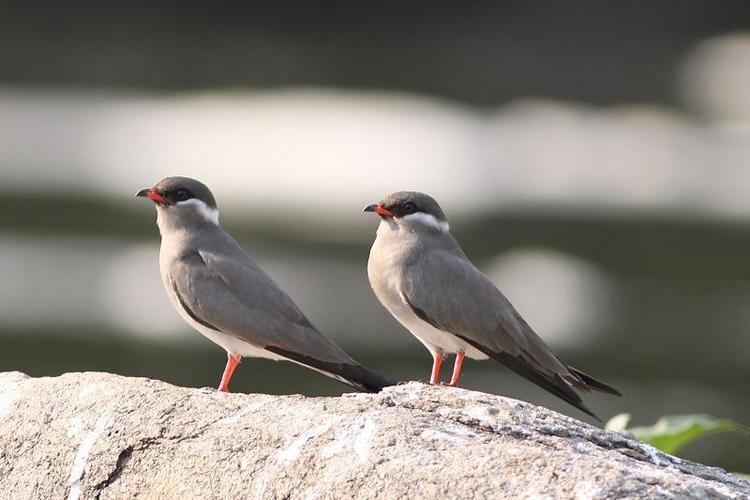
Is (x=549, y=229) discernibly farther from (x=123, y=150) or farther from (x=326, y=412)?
(x=326, y=412)

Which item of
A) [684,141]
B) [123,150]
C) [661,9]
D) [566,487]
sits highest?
[661,9]

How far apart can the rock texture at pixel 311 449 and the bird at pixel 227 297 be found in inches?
26.6

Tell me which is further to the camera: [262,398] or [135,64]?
[135,64]

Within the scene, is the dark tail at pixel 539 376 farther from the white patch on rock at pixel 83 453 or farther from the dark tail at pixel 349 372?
the white patch on rock at pixel 83 453

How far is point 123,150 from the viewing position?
10.3 metres

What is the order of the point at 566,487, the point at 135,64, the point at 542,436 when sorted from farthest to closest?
1. the point at 135,64
2. the point at 542,436
3. the point at 566,487

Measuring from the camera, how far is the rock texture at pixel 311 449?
160 inches

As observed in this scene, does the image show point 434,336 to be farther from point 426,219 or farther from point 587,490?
point 587,490

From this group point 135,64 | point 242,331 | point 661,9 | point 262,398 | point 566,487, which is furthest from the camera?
point 135,64

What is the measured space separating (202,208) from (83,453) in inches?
64.2

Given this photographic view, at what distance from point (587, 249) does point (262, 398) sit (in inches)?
219

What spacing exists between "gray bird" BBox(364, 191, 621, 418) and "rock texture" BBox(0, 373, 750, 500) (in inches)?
35.1

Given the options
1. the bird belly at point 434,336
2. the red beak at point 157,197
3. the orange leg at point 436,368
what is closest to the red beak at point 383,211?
the bird belly at point 434,336

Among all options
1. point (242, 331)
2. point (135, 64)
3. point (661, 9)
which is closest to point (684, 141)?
point (661, 9)
